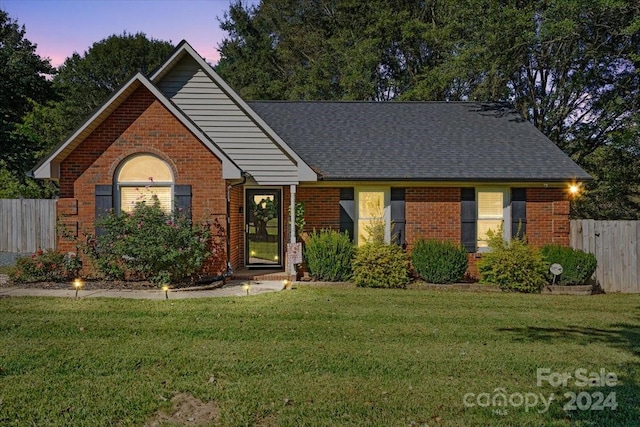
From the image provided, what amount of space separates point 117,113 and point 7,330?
5840mm

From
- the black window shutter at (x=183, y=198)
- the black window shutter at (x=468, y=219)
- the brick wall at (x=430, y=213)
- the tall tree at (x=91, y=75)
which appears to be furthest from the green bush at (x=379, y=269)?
the tall tree at (x=91, y=75)

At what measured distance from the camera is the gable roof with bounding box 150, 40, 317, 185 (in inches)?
518

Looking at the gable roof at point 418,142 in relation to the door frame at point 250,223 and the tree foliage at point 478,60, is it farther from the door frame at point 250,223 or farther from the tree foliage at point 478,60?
the tree foliage at point 478,60

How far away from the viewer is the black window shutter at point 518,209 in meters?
13.6

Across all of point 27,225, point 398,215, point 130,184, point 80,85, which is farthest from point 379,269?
point 80,85

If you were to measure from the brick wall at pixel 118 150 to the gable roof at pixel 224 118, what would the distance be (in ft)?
5.90

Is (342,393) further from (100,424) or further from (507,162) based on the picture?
(507,162)

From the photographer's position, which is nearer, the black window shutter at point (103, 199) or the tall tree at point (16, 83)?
the black window shutter at point (103, 199)

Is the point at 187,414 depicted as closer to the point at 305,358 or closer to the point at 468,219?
the point at 305,358

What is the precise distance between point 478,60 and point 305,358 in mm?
15469

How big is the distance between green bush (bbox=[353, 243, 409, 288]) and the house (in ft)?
4.09

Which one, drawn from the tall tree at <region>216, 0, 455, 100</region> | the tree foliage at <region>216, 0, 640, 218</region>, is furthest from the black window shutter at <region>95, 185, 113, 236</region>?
the tall tree at <region>216, 0, 455, 100</region>

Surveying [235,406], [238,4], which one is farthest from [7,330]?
[238,4]

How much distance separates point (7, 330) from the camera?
7.34 meters
